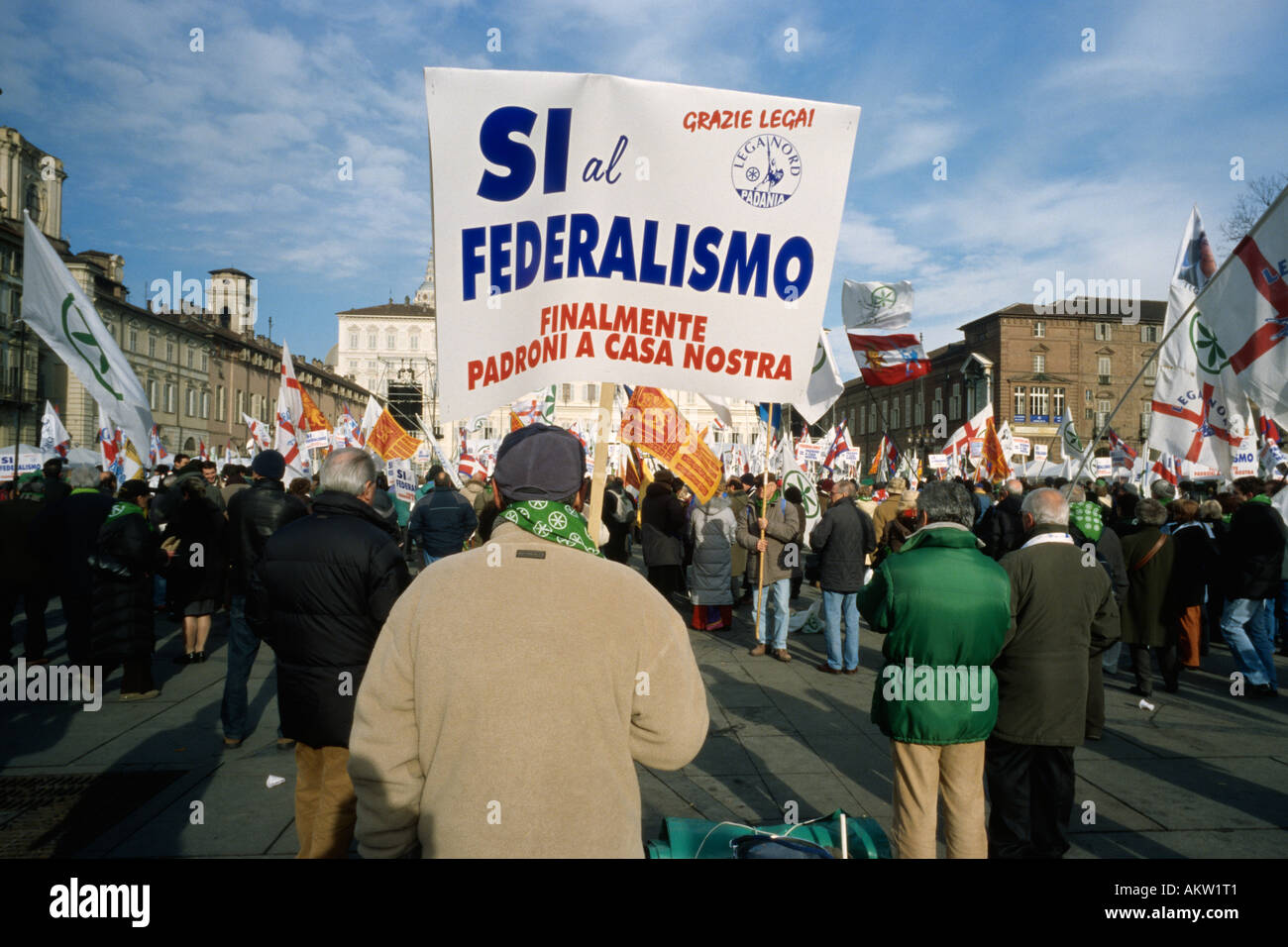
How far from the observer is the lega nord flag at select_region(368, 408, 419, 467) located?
48.6 ft

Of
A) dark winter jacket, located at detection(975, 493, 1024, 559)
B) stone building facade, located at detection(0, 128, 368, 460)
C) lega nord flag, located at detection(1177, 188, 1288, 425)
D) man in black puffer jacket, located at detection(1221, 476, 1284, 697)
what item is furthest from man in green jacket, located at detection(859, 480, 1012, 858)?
stone building facade, located at detection(0, 128, 368, 460)

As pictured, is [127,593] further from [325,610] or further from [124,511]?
[325,610]

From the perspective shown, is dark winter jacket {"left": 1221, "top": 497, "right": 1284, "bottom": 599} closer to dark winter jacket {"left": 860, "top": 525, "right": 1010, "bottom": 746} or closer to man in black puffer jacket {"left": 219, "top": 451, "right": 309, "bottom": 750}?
dark winter jacket {"left": 860, "top": 525, "right": 1010, "bottom": 746}

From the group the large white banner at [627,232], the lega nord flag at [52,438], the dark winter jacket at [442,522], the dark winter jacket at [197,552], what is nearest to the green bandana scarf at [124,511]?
the dark winter jacket at [197,552]

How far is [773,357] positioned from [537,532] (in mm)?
1979

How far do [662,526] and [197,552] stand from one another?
18.9 feet

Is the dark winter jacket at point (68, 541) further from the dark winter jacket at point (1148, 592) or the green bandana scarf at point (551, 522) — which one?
the dark winter jacket at point (1148, 592)

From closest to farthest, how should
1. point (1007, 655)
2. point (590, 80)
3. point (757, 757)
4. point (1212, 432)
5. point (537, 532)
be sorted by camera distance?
1. point (537, 532)
2. point (590, 80)
3. point (1007, 655)
4. point (757, 757)
5. point (1212, 432)

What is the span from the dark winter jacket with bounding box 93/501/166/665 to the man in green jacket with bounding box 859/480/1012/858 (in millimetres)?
6234

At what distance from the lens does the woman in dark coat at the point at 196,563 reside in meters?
8.13

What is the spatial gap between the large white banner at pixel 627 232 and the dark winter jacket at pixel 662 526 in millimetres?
7819
